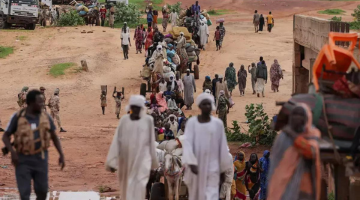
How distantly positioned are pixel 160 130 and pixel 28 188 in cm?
767

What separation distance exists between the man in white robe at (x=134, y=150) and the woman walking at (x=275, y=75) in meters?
20.4

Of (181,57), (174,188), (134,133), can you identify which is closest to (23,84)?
(181,57)

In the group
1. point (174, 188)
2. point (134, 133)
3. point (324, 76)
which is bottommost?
point (174, 188)

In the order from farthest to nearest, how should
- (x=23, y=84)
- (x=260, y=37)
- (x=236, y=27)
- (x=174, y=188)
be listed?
(x=236, y=27) → (x=260, y=37) → (x=23, y=84) → (x=174, y=188)

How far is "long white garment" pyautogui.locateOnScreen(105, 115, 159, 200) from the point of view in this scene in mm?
9586

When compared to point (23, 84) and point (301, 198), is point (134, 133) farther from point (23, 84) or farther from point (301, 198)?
point (23, 84)

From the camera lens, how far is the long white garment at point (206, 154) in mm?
9242

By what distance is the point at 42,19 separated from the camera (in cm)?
4581

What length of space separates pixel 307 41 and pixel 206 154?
10858mm

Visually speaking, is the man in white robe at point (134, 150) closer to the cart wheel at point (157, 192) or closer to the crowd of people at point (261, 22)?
the cart wheel at point (157, 192)

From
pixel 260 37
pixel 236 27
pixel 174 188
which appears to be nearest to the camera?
pixel 174 188

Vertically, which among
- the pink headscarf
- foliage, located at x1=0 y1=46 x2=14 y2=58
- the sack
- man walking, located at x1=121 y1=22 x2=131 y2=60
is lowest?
the pink headscarf

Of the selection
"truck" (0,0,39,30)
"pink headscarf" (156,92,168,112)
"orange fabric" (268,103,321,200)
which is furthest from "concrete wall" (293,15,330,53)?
"truck" (0,0,39,30)

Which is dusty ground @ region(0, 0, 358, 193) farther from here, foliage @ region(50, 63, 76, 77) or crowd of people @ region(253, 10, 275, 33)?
crowd of people @ region(253, 10, 275, 33)
